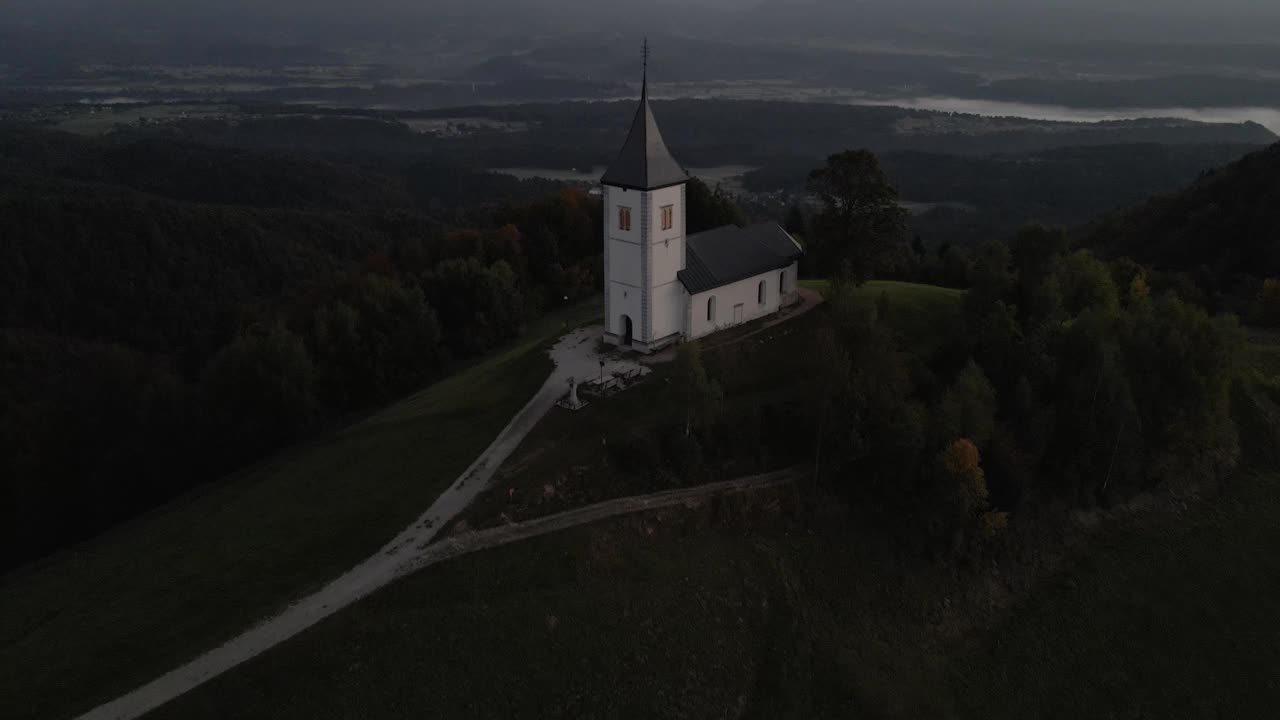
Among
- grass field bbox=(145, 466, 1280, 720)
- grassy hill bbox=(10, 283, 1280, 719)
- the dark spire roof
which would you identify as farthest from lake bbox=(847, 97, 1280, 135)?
the dark spire roof

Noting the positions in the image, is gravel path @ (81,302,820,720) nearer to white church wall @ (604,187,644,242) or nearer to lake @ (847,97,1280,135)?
white church wall @ (604,187,644,242)

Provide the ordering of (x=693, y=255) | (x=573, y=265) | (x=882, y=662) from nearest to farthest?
(x=882, y=662) → (x=693, y=255) → (x=573, y=265)

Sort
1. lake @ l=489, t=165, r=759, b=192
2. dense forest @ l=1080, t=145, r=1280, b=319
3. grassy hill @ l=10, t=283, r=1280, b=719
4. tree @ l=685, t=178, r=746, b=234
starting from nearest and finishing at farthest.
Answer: grassy hill @ l=10, t=283, r=1280, b=719 → dense forest @ l=1080, t=145, r=1280, b=319 → tree @ l=685, t=178, r=746, b=234 → lake @ l=489, t=165, r=759, b=192

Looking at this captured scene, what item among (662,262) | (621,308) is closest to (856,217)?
(662,262)

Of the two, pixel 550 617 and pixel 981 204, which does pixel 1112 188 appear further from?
pixel 550 617

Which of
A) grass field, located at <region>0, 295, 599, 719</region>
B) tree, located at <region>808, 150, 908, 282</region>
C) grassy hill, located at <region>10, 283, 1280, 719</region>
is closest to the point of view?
grassy hill, located at <region>10, 283, 1280, 719</region>

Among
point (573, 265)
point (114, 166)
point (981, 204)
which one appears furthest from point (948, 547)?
point (114, 166)
